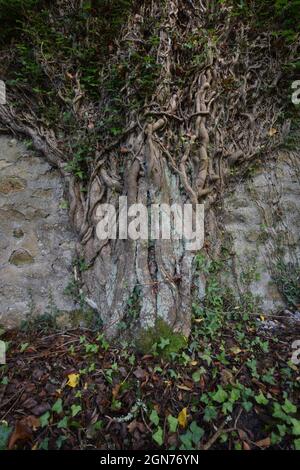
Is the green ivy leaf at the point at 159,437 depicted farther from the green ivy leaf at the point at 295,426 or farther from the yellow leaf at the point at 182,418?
the green ivy leaf at the point at 295,426

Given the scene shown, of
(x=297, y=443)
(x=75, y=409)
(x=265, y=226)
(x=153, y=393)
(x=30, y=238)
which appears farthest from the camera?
(x=265, y=226)

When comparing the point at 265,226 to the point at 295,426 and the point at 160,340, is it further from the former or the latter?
the point at 295,426

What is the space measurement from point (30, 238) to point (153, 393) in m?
1.97

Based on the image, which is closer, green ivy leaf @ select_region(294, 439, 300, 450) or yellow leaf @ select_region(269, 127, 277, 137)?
green ivy leaf @ select_region(294, 439, 300, 450)

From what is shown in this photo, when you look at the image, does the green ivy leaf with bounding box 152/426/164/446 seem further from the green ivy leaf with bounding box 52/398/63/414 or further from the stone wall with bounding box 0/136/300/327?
the stone wall with bounding box 0/136/300/327

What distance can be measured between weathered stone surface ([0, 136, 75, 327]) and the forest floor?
373 mm

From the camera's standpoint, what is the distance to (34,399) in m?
1.67

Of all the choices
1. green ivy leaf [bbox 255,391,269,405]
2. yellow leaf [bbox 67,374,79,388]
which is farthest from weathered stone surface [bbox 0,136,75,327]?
green ivy leaf [bbox 255,391,269,405]

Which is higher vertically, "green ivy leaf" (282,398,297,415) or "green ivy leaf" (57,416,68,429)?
"green ivy leaf" (282,398,297,415)

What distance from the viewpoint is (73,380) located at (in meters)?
1.77

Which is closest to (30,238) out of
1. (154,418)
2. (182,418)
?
(154,418)

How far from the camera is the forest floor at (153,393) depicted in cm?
145

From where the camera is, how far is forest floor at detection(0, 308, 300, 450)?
1.45m
